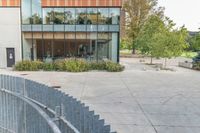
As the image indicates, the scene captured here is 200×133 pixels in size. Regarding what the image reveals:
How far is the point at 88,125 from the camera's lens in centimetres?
313

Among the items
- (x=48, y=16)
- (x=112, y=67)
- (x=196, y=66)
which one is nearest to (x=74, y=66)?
(x=112, y=67)

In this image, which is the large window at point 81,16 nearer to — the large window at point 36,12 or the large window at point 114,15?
the large window at point 114,15

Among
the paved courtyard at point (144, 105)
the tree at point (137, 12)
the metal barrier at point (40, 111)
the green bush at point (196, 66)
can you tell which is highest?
the tree at point (137, 12)

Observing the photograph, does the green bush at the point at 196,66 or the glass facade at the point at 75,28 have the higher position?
the glass facade at the point at 75,28

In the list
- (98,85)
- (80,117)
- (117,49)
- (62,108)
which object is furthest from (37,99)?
(117,49)

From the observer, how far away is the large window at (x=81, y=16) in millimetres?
27016

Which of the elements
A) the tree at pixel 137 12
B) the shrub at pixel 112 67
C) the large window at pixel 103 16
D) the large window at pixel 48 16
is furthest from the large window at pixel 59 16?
the tree at pixel 137 12

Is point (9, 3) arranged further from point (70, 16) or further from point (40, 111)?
point (40, 111)

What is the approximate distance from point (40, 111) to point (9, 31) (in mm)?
24459

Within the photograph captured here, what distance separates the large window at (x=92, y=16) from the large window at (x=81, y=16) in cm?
37

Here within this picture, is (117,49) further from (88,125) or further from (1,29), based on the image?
(88,125)

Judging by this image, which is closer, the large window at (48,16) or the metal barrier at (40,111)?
the metal barrier at (40,111)

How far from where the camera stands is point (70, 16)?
2714cm

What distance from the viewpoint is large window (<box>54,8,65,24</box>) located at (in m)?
27.0
